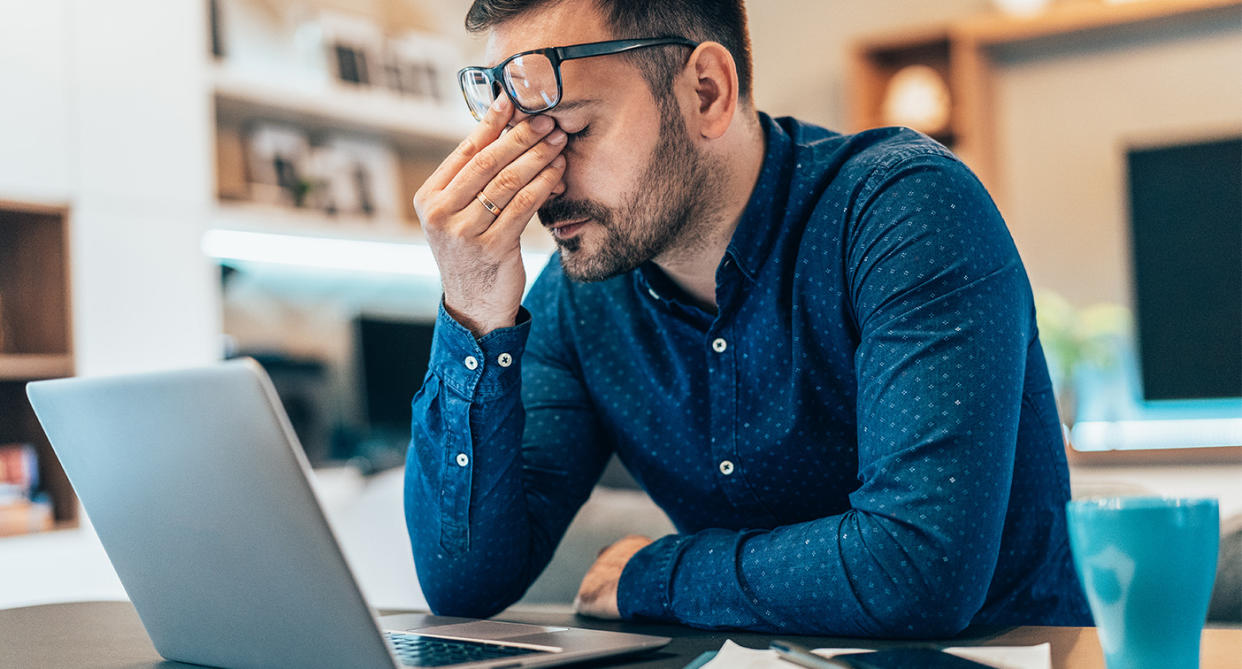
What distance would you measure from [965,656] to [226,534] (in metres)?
0.44

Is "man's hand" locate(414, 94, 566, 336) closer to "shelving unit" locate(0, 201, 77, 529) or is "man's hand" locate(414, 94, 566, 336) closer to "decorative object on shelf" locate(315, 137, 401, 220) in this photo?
"shelving unit" locate(0, 201, 77, 529)

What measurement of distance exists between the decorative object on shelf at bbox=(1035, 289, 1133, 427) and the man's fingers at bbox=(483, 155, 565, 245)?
298cm

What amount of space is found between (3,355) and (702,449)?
6.99 ft

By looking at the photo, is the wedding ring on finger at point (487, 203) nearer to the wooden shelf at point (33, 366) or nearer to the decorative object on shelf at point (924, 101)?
the wooden shelf at point (33, 366)

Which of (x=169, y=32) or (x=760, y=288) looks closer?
(x=760, y=288)

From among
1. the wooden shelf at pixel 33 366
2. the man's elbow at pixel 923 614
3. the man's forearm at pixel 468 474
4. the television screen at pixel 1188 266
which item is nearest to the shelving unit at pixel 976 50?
the television screen at pixel 1188 266

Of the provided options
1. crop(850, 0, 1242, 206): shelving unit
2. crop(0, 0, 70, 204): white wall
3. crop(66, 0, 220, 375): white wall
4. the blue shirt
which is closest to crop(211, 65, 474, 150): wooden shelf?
crop(66, 0, 220, 375): white wall

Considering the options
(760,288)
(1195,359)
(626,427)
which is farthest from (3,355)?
(1195,359)

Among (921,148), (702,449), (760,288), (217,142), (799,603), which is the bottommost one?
(799,603)

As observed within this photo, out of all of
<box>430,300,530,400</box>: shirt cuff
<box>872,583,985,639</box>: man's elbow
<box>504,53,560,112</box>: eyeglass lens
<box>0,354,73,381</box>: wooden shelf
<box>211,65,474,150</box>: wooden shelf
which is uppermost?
<box>211,65,474,150</box>: wooden shelf

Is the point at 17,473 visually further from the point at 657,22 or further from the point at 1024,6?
the point at 1024,6

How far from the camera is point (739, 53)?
1.30 metres

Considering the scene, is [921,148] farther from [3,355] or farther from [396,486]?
[3,355]

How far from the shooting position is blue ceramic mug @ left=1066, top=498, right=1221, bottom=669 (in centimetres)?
57
